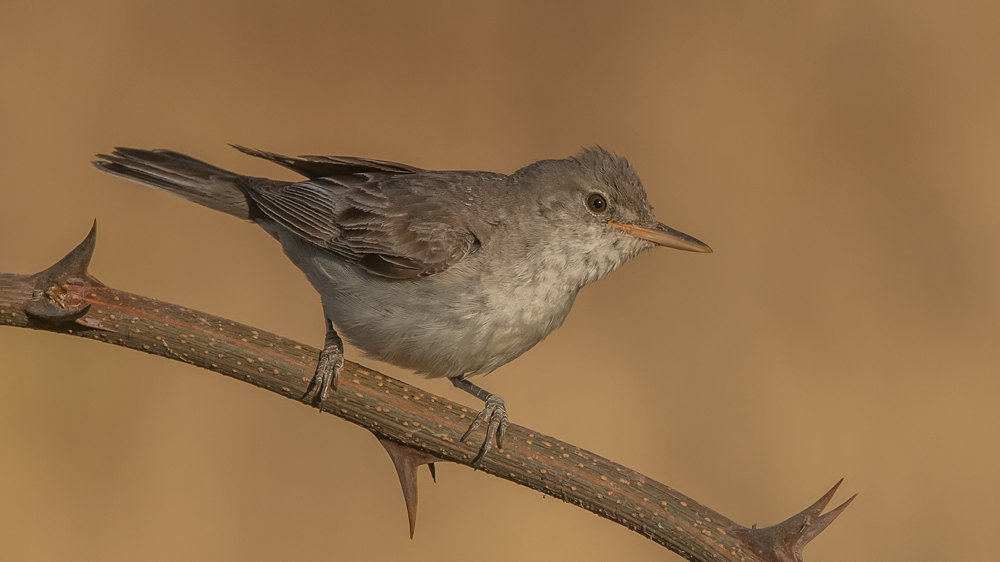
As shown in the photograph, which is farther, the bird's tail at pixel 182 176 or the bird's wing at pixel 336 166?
the bird's wing at pixel 336 166

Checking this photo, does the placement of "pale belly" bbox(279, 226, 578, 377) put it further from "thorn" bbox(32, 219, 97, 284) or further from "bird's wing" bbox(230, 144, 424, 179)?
"thorn" bbox(32, 219, 97, 284)

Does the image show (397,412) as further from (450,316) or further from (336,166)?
(336,166)

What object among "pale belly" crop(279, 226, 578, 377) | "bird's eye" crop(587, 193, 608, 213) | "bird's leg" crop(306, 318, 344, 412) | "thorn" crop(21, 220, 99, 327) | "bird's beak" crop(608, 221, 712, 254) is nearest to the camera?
"thorn" crop(21, 220, 99, 327)

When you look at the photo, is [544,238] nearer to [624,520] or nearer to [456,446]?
[456,446]

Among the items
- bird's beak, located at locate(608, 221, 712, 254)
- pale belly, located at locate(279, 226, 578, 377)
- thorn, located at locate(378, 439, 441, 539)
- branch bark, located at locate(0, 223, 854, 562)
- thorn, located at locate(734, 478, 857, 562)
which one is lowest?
thorn, located at locate(378, 439, 441, 539)

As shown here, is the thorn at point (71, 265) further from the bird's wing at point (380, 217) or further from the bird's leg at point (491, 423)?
the bird's wing at point (380, 217)

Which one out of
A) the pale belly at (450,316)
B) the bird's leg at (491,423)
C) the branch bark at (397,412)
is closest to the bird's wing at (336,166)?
the pale belly at (450,316)

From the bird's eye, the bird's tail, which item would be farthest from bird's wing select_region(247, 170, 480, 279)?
the bird's eye
